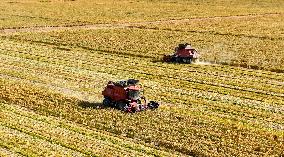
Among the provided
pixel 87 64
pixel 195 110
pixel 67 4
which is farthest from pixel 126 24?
pixel 195 110

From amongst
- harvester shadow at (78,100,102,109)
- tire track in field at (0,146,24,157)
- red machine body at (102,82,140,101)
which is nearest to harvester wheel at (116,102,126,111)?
red machine body at (102,82,140,101)

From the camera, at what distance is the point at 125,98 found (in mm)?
25453

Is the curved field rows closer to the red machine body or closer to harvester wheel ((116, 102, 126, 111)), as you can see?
harvester wheel ((116, 102, 126, 111))

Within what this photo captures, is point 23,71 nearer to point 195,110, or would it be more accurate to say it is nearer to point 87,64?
point 87,64

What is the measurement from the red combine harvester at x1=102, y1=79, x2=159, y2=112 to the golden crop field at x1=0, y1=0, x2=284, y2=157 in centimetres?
46

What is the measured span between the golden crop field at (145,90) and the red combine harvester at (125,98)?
465 mm

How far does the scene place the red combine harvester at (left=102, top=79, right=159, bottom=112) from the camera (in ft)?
83.4

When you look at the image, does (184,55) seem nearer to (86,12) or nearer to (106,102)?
(106,102)

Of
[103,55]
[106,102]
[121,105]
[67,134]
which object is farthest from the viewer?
[103,55]

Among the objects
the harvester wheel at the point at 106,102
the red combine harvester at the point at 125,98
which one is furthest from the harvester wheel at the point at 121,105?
the harvester wheel at the point at 106,102

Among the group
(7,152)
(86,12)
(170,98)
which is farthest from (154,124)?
(86,12)

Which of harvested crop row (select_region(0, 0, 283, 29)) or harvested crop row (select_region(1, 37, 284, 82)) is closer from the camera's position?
harvested crop row (select_region(1, 37, 284, 82))

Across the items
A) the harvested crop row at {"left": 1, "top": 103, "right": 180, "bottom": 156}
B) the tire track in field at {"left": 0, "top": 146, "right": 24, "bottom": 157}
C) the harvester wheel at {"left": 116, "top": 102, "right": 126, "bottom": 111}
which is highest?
the harvester wheel at {"left": 116, "top": 102, "right": 126, "bottom": 111}

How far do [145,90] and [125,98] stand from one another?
5.41 meters
